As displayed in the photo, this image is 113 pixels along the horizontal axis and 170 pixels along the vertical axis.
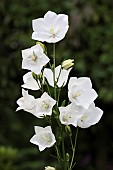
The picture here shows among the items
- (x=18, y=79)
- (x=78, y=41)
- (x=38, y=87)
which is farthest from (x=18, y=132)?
(x=38, y=87)

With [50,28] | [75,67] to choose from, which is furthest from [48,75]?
[75,67]

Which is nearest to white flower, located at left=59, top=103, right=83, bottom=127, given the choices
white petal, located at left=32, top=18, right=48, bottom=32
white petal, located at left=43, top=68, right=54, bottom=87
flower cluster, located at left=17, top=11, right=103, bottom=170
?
flower cluster, located at left=17, top=11, right=103, bottom=170

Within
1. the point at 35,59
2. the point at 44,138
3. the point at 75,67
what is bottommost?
the point at 75,67

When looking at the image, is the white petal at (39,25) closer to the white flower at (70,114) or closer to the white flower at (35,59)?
the white flower at (35,59)

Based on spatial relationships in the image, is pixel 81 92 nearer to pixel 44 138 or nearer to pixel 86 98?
pixel 86 98

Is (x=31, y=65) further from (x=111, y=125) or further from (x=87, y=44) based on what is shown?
(x=111, y=125)

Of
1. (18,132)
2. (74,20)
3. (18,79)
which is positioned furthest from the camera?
(18,79)

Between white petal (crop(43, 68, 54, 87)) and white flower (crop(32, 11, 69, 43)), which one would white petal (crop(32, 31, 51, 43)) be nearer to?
white flower (crop(32, 11, 69, 43))
